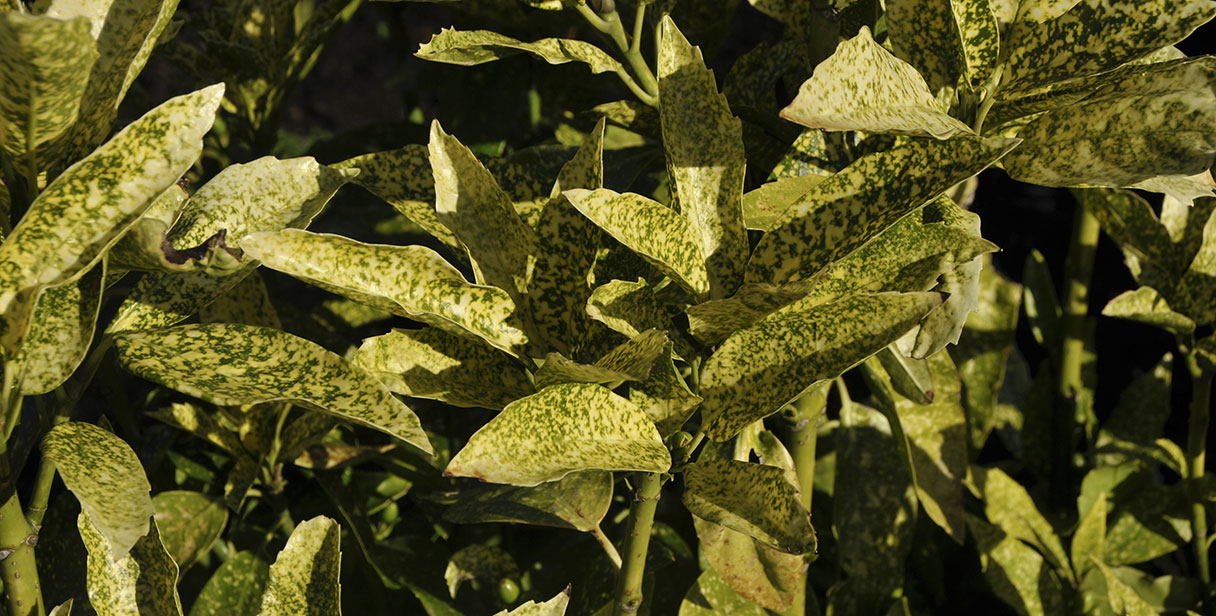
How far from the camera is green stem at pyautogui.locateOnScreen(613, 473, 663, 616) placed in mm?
663

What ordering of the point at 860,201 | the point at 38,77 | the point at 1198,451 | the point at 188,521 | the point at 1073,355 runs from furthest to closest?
1. the point at 1073,355
2. the point at 1198,451
3. the point at 188,521
4. the point at 860,201
5. the point at 38,77

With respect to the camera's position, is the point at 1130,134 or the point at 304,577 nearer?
the point at 1130,134

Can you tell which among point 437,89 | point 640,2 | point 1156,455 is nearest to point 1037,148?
point 640,2

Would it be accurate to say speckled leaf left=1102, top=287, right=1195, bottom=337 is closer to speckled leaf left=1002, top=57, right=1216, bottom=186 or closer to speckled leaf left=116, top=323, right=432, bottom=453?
speckled leaf left=1002, top=57, right=1216, bottom=186

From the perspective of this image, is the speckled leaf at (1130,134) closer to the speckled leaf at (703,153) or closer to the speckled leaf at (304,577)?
the speckled leaf at (703,153)

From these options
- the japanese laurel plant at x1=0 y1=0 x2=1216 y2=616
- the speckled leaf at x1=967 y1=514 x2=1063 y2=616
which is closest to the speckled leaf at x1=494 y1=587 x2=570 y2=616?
the japanese laurel plant at x1=0 y1=0 x2=1216 y2=616

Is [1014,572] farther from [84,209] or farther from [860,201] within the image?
[84,209]

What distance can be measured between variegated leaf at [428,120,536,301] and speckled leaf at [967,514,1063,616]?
641 mm

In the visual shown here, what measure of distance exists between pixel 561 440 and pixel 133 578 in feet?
1.15

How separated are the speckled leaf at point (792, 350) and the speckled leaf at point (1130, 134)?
17 cm

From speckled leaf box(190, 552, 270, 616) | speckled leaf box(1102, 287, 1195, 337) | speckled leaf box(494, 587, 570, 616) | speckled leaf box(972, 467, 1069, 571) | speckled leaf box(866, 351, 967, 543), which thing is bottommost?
speckled leaf box(190, 552, 270, 616)

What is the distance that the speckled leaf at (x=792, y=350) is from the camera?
522mm

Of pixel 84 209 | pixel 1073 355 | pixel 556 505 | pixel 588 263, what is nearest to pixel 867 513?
pixel 1073 355

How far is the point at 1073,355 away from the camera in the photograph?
1211 mm
